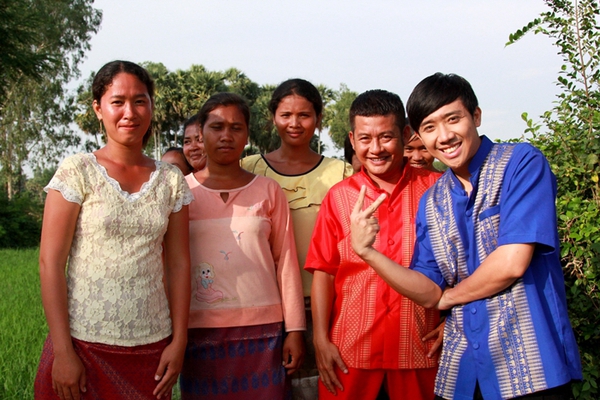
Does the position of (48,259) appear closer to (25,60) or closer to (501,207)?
(501,207)

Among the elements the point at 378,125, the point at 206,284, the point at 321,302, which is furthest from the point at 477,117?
the point at 206,284

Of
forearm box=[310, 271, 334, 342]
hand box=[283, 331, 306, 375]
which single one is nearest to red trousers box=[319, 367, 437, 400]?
forearm box=[310, 271, 334, 342]

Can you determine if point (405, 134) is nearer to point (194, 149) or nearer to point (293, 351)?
point (293, 351)

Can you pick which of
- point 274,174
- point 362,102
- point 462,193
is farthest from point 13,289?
point 462,193

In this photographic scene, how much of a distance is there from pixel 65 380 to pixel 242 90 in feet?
108

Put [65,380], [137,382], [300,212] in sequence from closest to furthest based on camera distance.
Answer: [65,380], [137,382], [300,212]

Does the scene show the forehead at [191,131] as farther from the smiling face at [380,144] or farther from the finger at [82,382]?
the finger at [82,382]

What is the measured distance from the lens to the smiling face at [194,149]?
4.21 metres

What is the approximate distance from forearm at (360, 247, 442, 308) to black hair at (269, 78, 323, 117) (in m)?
1.44

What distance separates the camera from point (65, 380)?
2.17m

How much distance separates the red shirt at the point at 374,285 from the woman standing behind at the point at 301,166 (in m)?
0.39

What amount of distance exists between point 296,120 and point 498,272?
1711 mm

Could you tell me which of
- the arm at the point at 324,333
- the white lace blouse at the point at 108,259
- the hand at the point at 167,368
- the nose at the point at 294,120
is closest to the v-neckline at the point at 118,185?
the white lace blouse at the point at 108,259

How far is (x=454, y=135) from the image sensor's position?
2.14 metres
